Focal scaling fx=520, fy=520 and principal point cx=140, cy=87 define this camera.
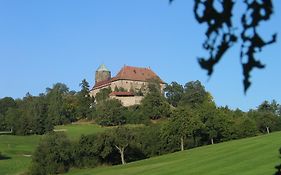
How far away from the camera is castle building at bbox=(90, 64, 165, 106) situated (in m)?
154

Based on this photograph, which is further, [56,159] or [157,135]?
[157,135]

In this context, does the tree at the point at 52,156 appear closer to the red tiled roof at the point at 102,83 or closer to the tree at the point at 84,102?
the tree at the point at 84,102

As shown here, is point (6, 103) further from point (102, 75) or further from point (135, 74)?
point (135, 74)

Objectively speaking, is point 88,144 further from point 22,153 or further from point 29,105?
point 29,105

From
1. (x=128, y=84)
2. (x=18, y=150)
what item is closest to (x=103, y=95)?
(x=128, y=84)

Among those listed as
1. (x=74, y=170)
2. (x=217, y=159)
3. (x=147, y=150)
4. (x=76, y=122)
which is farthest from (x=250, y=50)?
(x=76, y=122)

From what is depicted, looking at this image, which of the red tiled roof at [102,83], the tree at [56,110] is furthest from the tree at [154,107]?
the red tiled roof at [102,83]

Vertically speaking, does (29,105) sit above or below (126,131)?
above

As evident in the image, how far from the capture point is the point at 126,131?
242 feet

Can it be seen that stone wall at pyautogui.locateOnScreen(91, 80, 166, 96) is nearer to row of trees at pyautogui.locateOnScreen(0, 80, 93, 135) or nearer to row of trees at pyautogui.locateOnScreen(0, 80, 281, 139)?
row of trees at pyautogui.locateOnScreen(0, 80, 281, 139)

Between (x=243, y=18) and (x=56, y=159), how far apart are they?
217 ft

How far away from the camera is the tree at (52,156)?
66312mm

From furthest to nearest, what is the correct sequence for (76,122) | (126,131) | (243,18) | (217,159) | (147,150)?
(76,122), (147,150), (126,131), (217,159), (243,18)

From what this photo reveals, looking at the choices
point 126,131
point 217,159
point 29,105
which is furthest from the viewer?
point 29,105
